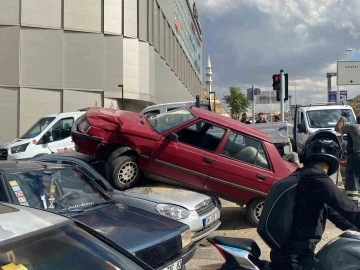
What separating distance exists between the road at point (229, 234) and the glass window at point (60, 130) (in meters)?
5.64

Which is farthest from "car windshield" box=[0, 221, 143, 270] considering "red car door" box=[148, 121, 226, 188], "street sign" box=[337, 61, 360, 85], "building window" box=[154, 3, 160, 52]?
"street sign" box=[337, 61, 360, 85]

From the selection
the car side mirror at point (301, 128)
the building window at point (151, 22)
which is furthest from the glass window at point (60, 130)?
Result: the building window at point (151, 22)

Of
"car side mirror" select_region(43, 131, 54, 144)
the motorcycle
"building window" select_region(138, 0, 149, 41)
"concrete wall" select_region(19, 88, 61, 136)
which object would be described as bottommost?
the motorcycle

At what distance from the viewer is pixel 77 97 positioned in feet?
90.1

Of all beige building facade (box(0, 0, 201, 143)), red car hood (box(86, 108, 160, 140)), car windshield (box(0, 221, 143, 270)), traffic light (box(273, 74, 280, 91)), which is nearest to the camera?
car windshield (box(0, 221, 143, 270))

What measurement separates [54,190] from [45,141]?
8.07 m

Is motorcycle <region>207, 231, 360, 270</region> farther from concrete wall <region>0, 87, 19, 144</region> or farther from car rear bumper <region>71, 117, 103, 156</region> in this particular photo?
concrete wall <region>0, 87, 19, 144</region>

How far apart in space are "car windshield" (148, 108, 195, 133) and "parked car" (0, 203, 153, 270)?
5145 millimetres

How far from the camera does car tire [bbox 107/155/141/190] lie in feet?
24.0

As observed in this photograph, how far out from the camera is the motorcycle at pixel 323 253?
2875 millimetres

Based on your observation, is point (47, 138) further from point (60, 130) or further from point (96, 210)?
point (96, 210)

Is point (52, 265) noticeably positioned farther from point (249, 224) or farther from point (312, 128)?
point (312, 128)

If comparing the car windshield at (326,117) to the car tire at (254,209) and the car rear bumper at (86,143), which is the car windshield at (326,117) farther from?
the car rear bumper at (86,143)

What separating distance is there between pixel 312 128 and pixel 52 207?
1234 cm
